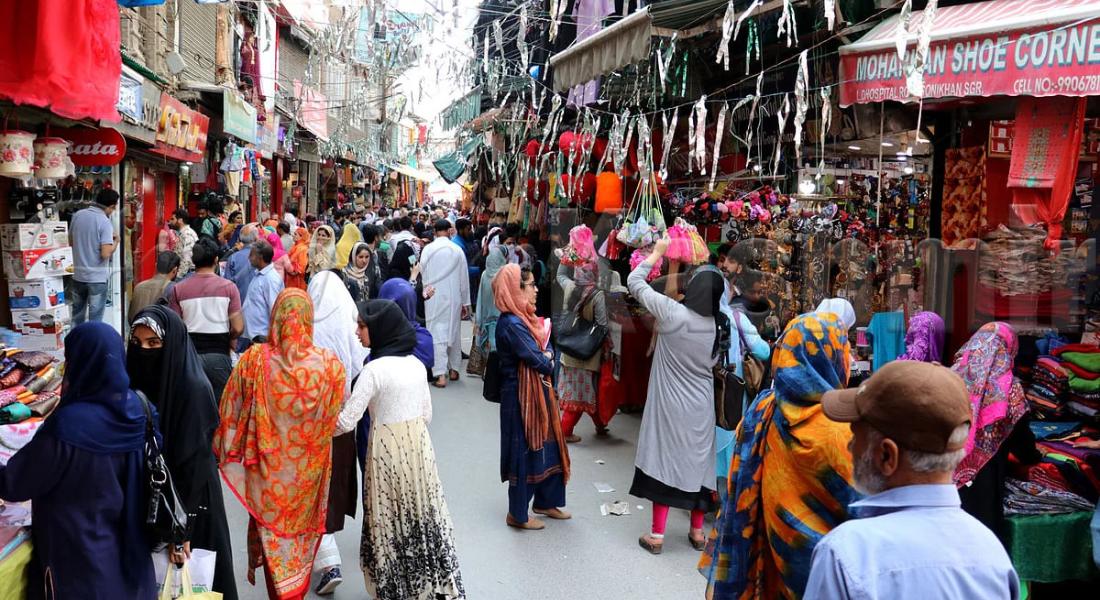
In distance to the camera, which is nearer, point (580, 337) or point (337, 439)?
point (337, 439)

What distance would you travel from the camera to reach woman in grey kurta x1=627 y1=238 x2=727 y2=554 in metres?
5.19

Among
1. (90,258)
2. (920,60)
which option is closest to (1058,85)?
(920,60)

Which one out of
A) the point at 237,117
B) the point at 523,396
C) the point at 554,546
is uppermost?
the point at 237,117

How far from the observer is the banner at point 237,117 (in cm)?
1411

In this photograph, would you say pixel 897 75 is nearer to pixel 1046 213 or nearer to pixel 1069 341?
pixel 1046 213

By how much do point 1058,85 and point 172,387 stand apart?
4652mm

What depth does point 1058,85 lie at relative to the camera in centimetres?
450

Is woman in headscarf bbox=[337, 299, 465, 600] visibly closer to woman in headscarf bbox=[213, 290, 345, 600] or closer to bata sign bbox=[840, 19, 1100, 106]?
woman in headscarf bbox=[213, 290, 345, 600]

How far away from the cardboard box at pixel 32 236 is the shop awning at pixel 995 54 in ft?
22.0

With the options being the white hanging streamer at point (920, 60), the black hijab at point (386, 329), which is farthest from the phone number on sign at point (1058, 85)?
the black hijab at point (386, 329)

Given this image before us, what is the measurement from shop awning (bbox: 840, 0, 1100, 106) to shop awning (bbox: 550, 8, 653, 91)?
69.7 inches

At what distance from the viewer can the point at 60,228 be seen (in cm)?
771

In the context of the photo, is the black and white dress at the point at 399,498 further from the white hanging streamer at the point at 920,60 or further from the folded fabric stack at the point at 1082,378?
the folded fabric stack at the point at 1082,378

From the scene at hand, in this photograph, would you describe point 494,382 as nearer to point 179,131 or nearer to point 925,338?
point 925,338
